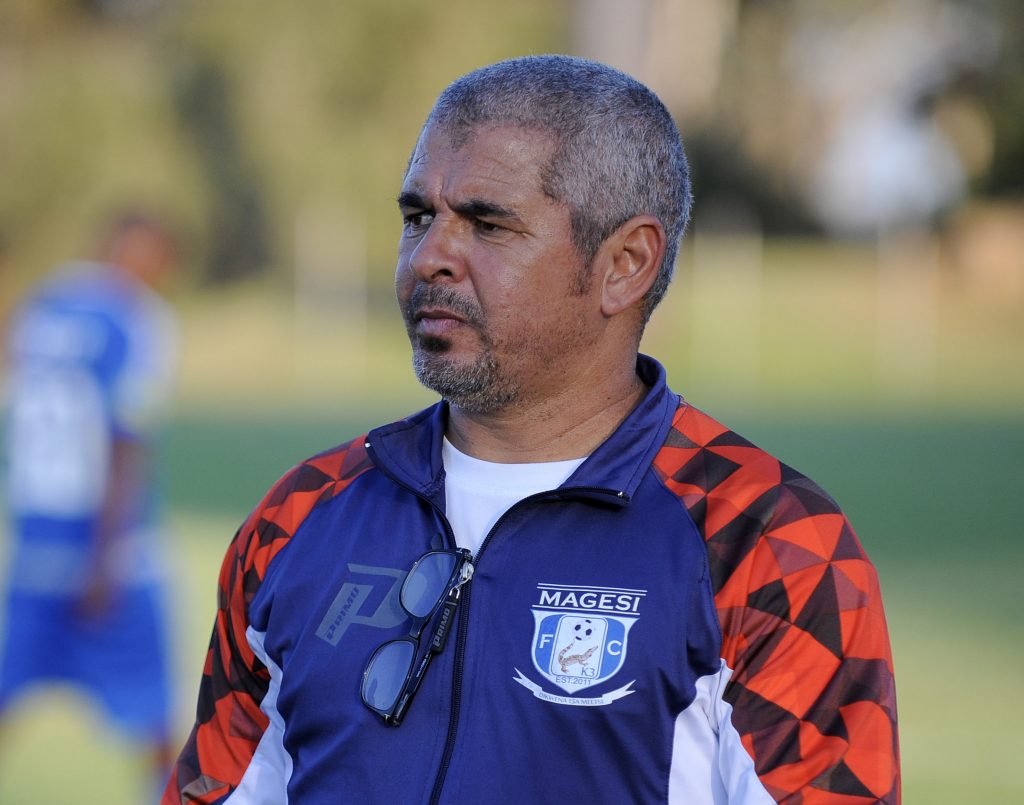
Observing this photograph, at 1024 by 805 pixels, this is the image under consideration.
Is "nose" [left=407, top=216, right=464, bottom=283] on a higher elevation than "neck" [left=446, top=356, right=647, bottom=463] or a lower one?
higher

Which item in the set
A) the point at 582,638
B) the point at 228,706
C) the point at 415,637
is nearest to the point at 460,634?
the point at 415,637

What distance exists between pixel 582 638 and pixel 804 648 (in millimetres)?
289

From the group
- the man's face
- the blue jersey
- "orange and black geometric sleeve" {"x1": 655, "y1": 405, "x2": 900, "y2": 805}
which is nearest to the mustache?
the man's face

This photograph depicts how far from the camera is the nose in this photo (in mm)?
2316

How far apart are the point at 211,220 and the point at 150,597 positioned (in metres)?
30.8

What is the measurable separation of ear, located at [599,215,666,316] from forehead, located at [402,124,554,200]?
0.16m

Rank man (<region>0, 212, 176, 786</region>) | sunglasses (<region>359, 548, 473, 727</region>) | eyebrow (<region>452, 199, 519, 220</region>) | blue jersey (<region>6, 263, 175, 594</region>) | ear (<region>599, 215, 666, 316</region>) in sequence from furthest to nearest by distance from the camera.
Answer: blue jersey (<region>6, 263, 175, 594</region>), man (<region>0, 212, 176, 786</region>), ear (<region>599, 215, 666, 316</region>), eyebrow (<region>452, 199, 519, 220</region>), sunglasses (<region>359, 548, 473, 727</region>)

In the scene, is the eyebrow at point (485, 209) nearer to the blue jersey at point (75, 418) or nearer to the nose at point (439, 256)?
the nose at point (439, 256)

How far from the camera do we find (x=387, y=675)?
219 cm

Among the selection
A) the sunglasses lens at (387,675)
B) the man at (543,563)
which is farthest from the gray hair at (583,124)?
the sunglasses lens at (387,675)

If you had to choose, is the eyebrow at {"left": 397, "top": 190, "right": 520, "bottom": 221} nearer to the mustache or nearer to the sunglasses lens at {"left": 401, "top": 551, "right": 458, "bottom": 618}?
the mustache

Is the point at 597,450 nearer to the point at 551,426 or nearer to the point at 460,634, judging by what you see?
the point at 551,426

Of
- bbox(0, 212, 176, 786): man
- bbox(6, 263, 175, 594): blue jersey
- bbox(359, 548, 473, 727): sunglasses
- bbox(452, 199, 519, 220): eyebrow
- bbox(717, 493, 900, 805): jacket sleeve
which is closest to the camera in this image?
bbox(717, 493, 900, 805): jacket sleeve

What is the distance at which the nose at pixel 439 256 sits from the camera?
232 cm
